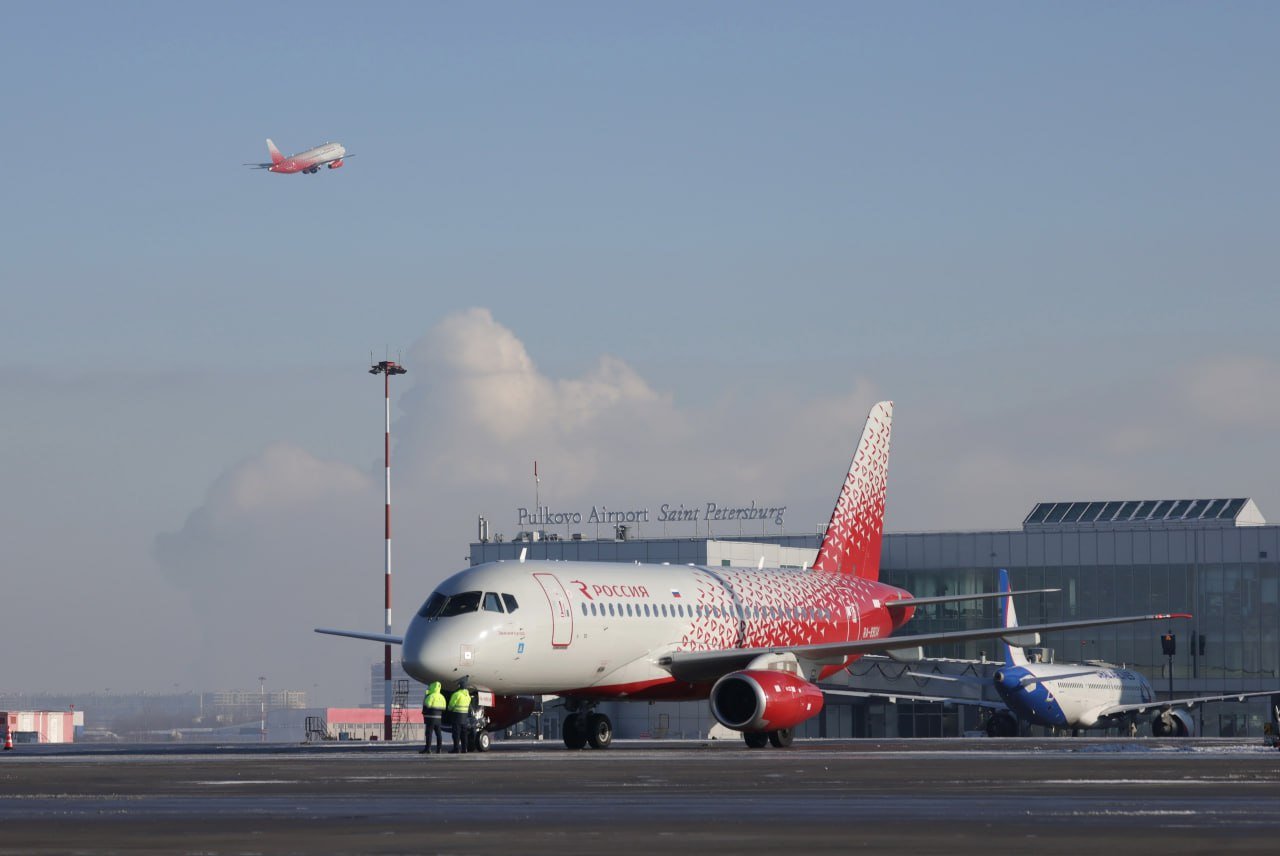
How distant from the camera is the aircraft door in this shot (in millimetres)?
45875

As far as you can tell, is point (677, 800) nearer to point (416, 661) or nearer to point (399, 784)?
point (399, 784)

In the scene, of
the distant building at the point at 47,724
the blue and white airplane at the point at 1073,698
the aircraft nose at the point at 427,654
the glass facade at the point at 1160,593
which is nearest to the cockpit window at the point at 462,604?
the aircraft nose at the point at 427,654

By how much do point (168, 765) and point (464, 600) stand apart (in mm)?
9708

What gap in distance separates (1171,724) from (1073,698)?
724cm

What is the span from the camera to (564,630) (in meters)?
46.1

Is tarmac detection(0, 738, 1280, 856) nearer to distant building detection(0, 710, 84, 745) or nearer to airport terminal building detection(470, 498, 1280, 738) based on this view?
airport terminal building detection(470, 498, 1280, 738)

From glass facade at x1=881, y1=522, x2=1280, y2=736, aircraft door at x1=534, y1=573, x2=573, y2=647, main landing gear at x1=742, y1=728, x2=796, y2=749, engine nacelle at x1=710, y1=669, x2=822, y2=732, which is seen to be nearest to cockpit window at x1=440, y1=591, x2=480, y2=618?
aircraft door at x1=534, y1=573, x2=573, y2=647

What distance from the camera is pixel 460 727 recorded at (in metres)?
43.7

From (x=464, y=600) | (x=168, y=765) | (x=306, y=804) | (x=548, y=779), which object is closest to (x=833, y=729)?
(x=464, y=600)

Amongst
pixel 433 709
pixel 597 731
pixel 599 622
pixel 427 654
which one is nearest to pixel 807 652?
pixel 597 731

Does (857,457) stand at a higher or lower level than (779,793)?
higher

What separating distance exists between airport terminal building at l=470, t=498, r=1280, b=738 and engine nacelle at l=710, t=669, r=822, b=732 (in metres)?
51.4

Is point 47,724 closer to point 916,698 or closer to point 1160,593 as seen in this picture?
point 916,698

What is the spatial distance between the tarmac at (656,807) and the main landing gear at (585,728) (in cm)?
1388
